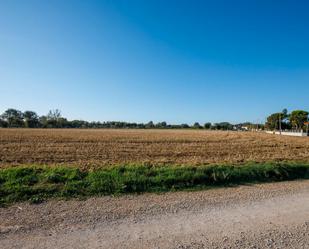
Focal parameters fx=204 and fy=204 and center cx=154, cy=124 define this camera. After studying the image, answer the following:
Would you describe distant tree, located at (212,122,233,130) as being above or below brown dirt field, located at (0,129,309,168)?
above

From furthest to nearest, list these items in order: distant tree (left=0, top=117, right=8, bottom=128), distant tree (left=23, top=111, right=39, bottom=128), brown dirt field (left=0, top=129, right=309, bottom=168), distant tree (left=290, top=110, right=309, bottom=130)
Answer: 1. distant tree (left=23, top=111, right=39, bottom=128)
2. distant tree (left=0, top=117, right=8, bottom=128)
3. distant tree (left=290, top=110, right=309, bottom=130)
4. brown dirt field (left=0, top=129, right=309, bottom=168)

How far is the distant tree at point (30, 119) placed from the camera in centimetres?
14316


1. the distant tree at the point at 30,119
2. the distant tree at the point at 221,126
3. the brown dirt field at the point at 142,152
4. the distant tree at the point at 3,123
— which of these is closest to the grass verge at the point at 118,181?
the brown dirt field at the point at 142,152

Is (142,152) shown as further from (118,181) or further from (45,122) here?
(45,122)

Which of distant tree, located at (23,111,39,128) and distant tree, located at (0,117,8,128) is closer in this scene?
distant tree, located at (0,117,8,128)

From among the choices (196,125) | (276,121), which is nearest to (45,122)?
(196,125)

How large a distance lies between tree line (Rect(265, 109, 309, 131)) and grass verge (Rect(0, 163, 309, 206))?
81761 millimetres

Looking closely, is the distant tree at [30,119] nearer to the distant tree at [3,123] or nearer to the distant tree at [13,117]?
the distant tree at [13,117]

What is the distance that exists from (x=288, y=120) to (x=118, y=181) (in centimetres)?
11916

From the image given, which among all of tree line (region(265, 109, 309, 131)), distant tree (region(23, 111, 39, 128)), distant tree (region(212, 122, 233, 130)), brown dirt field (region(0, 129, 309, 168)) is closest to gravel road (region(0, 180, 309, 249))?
brown dirt field (region(0, 129, 309, 168))

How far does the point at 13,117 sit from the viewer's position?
146 metres

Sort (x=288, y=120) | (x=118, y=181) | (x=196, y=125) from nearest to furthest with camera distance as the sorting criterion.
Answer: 1. (x=118, y=181)
2. (x=288, y=120)
3. (x=196, y=125)

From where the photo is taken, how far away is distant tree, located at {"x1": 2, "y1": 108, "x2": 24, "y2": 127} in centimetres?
14236

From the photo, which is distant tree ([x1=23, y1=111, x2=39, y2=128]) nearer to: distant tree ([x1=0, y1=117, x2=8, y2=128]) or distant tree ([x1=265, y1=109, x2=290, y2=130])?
distant tree ([x1=0, y1=117, x2=8, y2=128])
